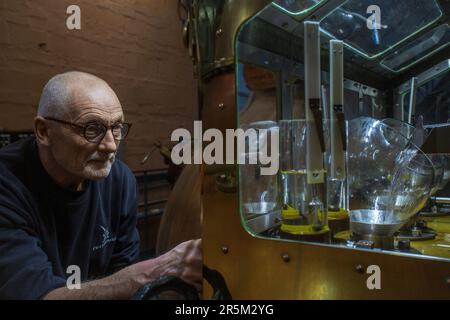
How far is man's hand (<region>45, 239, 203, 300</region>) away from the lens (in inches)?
24.9

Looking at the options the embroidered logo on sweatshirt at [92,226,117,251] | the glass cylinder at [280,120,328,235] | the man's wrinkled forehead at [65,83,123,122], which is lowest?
the embroidered logo on sweatshirt at [92,226,117,251]

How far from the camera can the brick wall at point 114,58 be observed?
1552 mm

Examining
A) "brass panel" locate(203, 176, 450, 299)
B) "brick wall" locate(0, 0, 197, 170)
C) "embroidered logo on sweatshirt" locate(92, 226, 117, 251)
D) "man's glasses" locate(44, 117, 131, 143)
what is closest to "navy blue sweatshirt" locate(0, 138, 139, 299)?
"embroidered logo on sweatshirt" locate(92, 226, 117, 251)

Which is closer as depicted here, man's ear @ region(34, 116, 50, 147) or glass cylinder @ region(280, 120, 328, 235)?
glass cylinder @ region(280, 120, 328, 235)

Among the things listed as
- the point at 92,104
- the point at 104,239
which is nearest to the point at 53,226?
the point at 104,239

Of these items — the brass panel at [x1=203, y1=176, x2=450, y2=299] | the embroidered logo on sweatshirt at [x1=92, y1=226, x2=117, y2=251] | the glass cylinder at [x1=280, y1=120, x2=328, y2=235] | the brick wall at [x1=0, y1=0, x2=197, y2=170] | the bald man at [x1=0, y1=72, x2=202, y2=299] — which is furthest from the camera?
the brick wall at [x1=0, y1=0, x2=197, y2=170]

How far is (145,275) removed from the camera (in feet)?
2.56

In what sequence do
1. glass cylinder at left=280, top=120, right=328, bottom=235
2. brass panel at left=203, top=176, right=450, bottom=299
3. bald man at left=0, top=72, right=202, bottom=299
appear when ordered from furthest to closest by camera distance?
bald man at left=0, top=72, right=202, bottom=299 → glass cylinder at left=280, top=120, right=328, bottom=235 → brass panel at left=203, top=176, right=450, bottom=299

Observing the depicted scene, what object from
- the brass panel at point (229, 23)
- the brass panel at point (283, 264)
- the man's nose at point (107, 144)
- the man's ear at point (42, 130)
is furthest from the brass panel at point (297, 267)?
the man's ear at point (42, 130)

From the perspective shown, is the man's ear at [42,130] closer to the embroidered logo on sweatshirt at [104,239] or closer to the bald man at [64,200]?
the bald man at [64,200]

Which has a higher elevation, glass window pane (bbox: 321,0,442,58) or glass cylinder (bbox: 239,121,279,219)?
glass window pane (bbox: 321,0,442,58)

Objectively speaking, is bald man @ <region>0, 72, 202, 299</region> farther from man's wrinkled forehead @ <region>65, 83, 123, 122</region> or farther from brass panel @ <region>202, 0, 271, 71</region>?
brass panel @ <region>202, 0, 271, 71</region>

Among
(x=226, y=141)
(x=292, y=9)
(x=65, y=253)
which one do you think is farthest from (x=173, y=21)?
(x=226, y=141)
